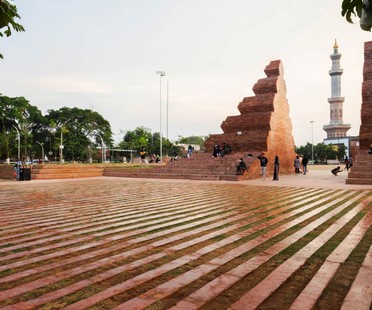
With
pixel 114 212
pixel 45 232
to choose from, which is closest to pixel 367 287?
pixel 45 232

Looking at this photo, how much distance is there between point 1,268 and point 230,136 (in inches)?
846

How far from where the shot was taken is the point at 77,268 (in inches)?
132

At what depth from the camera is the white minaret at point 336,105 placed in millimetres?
110375

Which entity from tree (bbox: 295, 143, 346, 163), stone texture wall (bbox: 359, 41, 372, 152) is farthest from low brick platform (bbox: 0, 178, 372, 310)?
tree (bbox: 295, 143, 346, 163)

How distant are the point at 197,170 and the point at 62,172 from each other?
8563 millimetres

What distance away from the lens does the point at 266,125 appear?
74.1ft

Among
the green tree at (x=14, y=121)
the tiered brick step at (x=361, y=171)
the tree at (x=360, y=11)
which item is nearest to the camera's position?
the tree at (x=360, y=11)

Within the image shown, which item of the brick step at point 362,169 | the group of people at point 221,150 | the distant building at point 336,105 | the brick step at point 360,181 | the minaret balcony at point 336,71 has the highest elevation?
the minaret balcony at point 336,71

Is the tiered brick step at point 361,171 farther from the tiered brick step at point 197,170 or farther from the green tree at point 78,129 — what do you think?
the green tree at point 78,129

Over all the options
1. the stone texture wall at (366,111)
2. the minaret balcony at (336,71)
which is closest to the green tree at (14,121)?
the stone texture wall at (366,111)

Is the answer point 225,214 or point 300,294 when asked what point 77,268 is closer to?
point 300,294

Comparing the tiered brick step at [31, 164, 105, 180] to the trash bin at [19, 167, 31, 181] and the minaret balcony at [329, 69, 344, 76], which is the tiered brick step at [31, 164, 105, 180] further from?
the minaret balcony at [329, 69, 344, 76]

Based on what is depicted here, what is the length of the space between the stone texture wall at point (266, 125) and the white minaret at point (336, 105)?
305 feet

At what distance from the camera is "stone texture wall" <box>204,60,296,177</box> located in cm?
2241
